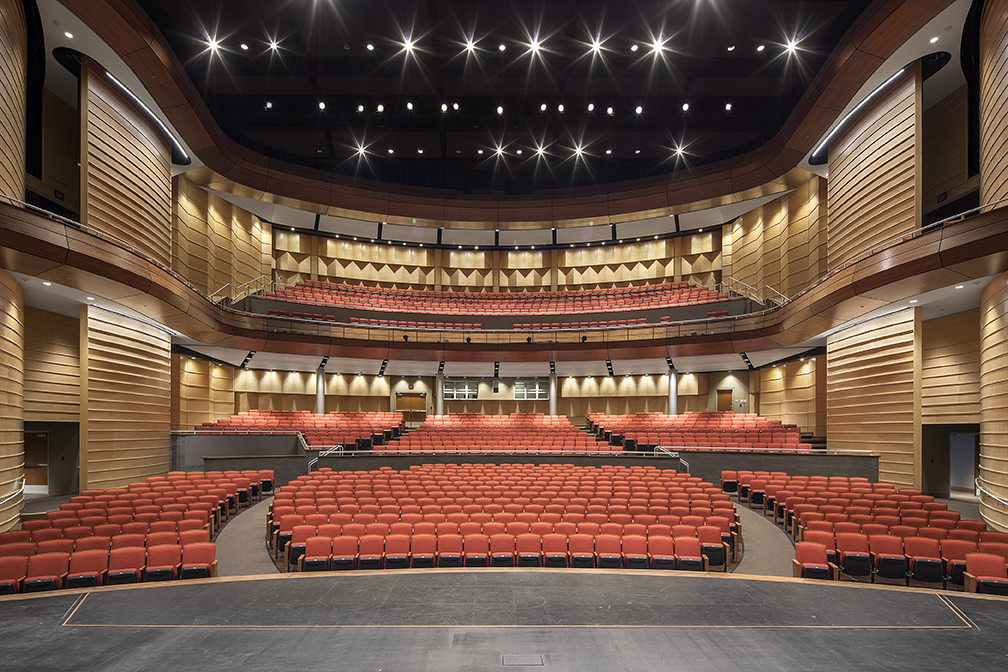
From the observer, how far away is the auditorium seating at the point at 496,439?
45.8ft

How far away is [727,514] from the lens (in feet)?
26.2

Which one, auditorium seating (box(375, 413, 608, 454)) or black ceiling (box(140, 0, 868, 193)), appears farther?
auditorium seating (box(375, 413, 608, 454))

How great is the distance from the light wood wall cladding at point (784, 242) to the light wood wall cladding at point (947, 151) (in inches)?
129

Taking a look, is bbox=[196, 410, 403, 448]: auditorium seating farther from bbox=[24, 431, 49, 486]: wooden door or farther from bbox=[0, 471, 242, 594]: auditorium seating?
bbox=[0, 471, 242, 594]: auditorium seating

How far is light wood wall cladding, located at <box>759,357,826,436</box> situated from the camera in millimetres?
15695

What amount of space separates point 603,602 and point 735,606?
1230mm

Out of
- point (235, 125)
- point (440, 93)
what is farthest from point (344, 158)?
point (440, 93)

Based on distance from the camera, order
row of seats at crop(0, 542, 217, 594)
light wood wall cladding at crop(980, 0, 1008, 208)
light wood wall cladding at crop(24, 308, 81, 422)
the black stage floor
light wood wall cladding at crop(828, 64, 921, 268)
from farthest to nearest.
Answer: light wood wall cladding at crop(828, 64, 921, 268) < light wood wall cladding at crop(24, 308, 81, 422) < light wood wall cladding at crop(980, 0, 1008, 208) < row of seats at crop(0, 542, 217, 594) < the black stage floor

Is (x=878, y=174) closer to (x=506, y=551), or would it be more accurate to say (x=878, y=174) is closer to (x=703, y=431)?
(x=703, y=431)

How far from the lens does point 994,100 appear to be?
9.08 meters

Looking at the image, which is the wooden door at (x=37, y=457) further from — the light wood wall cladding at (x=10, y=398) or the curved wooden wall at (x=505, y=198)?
the curved wooden wall at (x=505, y=198)

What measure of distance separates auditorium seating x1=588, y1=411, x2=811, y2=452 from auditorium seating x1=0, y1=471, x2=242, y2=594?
10.7m

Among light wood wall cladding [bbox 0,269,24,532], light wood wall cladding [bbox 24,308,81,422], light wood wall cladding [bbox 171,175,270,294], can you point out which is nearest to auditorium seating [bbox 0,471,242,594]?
light wood wall cladding [bbox 0,269,24,532]

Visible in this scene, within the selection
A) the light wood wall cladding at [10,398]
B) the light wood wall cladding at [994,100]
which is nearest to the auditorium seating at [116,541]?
the light wood wall cladding at [10,398]
